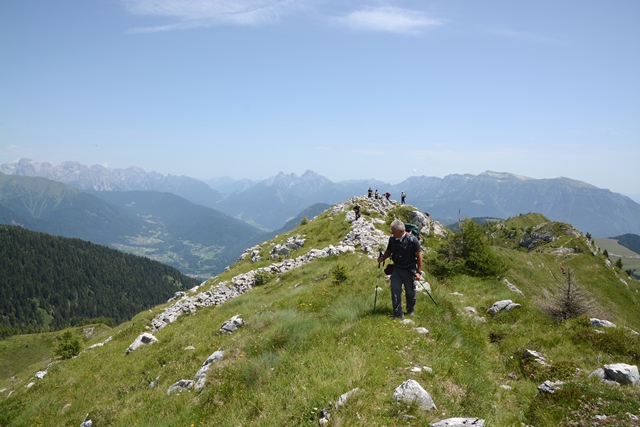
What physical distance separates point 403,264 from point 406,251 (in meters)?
0.48

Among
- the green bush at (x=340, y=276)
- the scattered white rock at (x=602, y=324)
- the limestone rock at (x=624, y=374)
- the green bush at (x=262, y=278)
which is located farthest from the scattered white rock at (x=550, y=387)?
the green bush at (x=262, y=278)

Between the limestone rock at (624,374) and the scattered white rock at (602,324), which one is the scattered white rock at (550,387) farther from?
the scattered white rock at (602,324)

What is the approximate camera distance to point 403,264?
11125mm

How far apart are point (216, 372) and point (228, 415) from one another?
2.64 metres

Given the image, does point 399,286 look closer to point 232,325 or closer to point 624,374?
point 624,374

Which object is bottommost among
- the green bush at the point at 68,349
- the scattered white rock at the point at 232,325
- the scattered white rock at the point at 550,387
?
the green bush at the point at 68,349

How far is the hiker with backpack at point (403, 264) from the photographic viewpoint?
11.0 metres

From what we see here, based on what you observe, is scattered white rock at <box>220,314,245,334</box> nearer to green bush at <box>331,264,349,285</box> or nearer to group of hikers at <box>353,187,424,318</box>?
green bush at <box>331,264,349,285</box>

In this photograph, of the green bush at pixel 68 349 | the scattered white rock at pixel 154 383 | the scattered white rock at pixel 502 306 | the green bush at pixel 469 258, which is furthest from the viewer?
the green bush at pixel 68 349

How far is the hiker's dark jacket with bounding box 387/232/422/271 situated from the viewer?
36.1 feet

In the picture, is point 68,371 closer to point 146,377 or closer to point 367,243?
point 146,377

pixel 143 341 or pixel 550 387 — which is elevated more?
pixel 550 387

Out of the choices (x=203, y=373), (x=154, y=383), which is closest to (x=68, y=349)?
(x=154, y=383)

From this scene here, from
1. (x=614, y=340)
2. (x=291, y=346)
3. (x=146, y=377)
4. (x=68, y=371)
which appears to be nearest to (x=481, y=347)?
(x=614, y=340)
